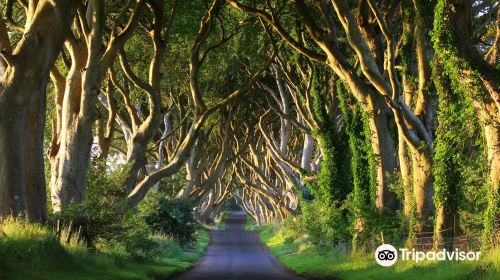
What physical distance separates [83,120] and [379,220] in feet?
31.3

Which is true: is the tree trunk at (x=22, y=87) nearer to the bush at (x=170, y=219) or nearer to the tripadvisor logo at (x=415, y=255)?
the tripadvisor logo at (x=415, y=255)

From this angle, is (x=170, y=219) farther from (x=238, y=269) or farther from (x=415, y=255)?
(x=415, y=255)

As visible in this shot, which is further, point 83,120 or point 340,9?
point 83,120

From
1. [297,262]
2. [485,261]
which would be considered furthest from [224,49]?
[485,261]

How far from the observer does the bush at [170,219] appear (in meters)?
39.5

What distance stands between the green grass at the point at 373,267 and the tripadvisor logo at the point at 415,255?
0.24 m

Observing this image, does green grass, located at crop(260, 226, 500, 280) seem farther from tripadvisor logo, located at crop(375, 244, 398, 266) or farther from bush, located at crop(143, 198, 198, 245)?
bush, located at crop(143, 198, 198, 245)

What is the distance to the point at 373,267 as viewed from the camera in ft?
68.5

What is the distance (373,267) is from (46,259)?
31.1ft

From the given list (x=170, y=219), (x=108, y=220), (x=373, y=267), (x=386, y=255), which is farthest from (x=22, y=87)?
(x=170, y=219)

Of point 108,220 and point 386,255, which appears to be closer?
point 386,255

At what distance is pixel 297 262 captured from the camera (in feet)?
103

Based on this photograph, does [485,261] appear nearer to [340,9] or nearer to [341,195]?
[340,9]

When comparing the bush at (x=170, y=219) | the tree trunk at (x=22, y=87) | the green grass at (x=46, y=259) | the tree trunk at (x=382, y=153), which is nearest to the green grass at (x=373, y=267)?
the tree trunk at (x=382, y=153)
